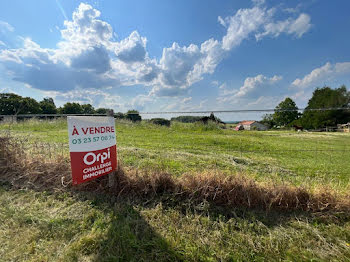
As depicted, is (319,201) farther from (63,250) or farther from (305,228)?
(63,250)

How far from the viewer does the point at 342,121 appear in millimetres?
37719

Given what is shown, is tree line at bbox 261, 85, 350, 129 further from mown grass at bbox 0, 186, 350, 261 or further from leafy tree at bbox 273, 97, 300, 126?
mown grass at bbox 0, 186, 350, 261

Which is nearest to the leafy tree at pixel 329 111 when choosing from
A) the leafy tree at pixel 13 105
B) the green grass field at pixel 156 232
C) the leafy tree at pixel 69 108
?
the green grass field at pixel 156 232

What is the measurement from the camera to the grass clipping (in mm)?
2303

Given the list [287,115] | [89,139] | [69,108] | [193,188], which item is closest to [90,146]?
[89,139]

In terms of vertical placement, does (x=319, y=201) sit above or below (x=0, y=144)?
below

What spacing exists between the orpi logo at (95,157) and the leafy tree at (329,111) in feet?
169

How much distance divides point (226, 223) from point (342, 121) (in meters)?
54.7

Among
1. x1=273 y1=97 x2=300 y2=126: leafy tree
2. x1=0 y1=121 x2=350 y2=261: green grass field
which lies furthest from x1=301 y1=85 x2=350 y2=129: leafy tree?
x1=0 y1=121 x2=350 y2=261: green grass field

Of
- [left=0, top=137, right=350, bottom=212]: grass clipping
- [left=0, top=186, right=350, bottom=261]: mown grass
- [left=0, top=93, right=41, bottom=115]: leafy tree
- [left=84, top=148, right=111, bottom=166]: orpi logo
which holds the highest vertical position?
[left=0, top=93, right=41, bottom=115]: leafy tree

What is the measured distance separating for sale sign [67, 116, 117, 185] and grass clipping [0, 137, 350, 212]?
45 cm

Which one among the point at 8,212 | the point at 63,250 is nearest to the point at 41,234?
the point at 63,250

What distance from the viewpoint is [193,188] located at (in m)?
2.53

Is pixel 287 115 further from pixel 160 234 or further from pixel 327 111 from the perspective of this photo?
pixel 160 234
